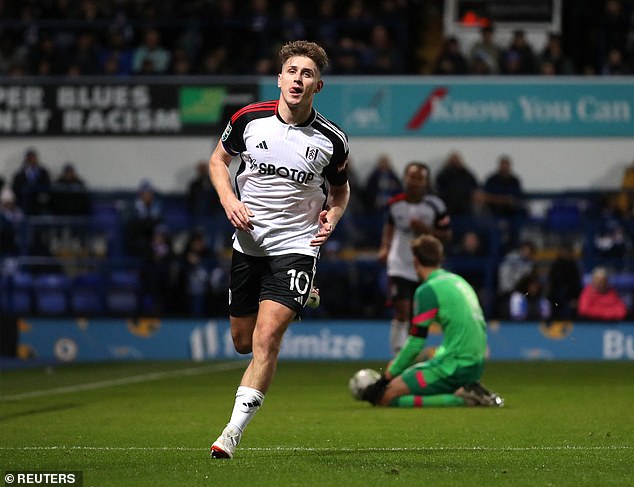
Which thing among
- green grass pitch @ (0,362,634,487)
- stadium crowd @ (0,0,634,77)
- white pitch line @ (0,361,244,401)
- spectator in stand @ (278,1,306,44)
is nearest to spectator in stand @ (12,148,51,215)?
stadium crowd @ (0,0,634,77)

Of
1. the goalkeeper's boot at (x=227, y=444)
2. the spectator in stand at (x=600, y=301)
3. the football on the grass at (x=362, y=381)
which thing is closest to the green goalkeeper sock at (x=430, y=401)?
the football on the grass at (x=362, y=381)

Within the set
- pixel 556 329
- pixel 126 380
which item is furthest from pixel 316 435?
pixel 556 329

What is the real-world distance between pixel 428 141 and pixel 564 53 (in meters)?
3.07

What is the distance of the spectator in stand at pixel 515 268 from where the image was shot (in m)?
20.4

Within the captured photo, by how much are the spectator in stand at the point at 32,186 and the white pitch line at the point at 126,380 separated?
5.34 meters

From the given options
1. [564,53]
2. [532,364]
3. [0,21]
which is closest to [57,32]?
[0,21]

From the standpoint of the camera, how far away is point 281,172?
305 inches

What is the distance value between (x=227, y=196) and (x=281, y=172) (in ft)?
1.45

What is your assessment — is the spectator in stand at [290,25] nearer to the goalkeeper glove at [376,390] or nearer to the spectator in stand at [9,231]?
the spectator in stand at [9,231]

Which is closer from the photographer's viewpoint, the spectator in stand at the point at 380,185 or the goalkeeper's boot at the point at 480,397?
the goalkeeper's boot at the point at 480,397

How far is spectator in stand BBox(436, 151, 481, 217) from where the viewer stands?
21.7 m

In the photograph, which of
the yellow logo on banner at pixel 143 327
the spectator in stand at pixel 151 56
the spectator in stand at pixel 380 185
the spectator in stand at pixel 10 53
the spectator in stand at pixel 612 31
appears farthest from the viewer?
the spectator in stand at pixel 10 53

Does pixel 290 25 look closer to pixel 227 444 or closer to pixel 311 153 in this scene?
pixel 311 153

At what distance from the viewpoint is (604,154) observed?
23.5 meters
